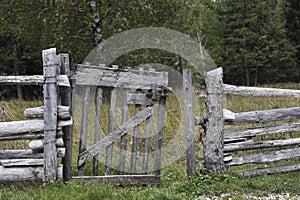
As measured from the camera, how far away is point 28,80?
5.06 m

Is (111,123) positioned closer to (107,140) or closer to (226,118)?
(107,140)

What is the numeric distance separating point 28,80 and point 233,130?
3.20m

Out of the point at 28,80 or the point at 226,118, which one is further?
the point at 226,118

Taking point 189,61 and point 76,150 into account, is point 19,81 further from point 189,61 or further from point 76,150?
point 189,61

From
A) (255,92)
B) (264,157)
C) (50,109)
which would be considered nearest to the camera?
(50,109)

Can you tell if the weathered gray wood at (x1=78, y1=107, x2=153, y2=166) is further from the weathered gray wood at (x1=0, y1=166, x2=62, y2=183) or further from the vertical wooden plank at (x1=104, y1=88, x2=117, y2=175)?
the weathered gray wood at (x1=0, y1=166, x2=62, y2=183)

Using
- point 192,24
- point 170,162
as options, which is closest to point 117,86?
point 170,162

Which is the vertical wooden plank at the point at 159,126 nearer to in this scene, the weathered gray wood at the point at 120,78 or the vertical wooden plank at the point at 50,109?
the weathered gray wood at the point at 120,78

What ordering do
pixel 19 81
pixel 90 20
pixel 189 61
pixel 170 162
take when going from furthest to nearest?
pixel 189 61 → pixel 90 20 → pixel 170 162 → pixel 19 81

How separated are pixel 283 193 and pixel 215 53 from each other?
23.6 meters

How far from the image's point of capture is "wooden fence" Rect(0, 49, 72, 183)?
5176 millimetres

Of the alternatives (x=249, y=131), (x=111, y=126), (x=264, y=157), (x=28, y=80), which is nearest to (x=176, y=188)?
(x=111, y=126)

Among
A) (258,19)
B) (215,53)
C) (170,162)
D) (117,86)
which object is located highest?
(258,19)

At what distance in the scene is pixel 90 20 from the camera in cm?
1332
